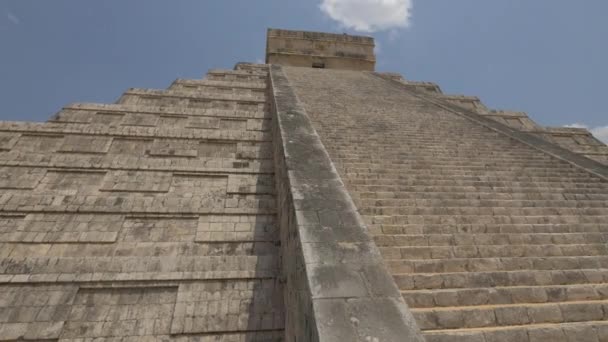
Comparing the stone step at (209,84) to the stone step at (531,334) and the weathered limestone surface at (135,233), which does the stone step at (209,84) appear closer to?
the weathered limestone surface at (135,233)

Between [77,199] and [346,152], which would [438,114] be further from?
[77,199]

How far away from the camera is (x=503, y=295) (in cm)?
276

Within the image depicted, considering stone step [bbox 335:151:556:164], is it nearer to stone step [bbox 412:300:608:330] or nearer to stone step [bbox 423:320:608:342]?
stone step [bbox 412:300:608:330]

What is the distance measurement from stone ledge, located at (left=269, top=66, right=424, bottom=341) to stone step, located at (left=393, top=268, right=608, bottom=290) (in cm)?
69

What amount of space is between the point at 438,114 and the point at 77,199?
9.40 meters

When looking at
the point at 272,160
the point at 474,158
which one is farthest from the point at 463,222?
the point at 272,160

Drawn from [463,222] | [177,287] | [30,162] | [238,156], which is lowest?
[177,287]

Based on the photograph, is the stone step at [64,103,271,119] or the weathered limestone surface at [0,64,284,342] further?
the stone step at [64,103,271,119]

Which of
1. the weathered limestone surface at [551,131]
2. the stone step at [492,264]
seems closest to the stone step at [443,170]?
the stone step at [492,264]

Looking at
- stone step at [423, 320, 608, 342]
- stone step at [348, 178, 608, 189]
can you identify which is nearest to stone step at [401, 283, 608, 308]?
stone step at [423, 320, 608, 342]

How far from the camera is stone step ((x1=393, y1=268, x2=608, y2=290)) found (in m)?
2.88

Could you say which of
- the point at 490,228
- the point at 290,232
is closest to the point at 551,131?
the point at 490,228

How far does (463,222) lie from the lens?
400 centimetres

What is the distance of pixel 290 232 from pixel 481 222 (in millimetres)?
2703
